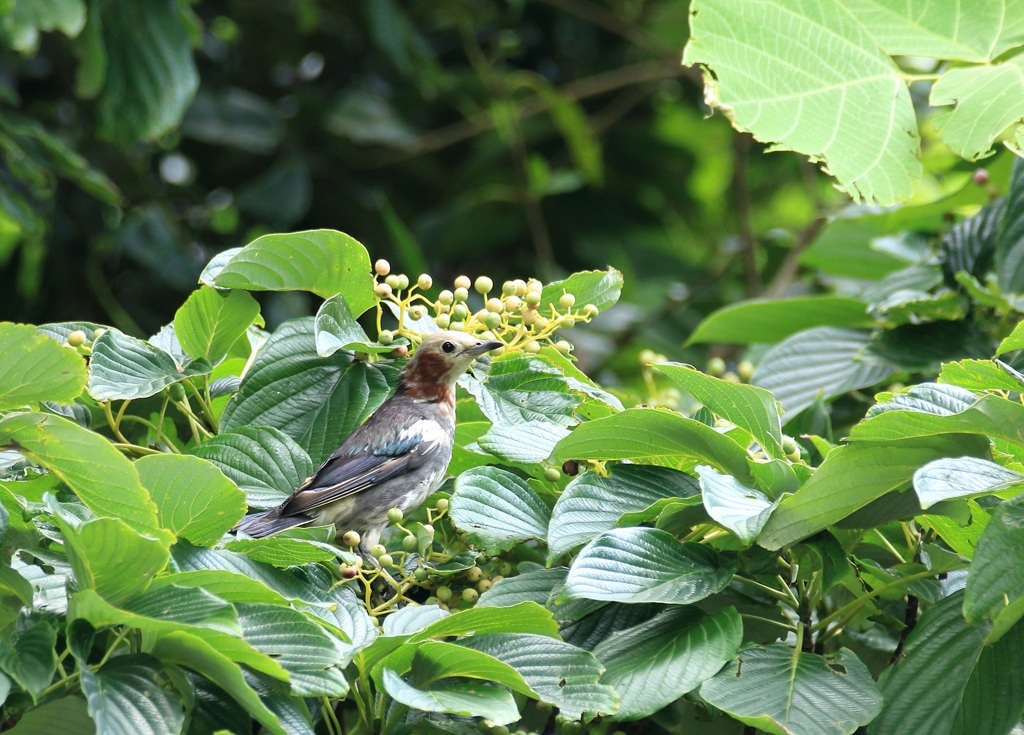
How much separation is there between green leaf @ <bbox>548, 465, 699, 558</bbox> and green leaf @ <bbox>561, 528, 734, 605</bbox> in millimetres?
84

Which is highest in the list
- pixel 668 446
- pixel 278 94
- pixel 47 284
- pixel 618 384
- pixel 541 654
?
pixel 668 446

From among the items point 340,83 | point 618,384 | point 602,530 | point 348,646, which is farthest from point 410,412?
point 340,83

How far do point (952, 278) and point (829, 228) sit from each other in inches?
35.7

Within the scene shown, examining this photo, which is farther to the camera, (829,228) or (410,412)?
(829,228)

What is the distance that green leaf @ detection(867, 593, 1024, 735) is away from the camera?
1.67 m

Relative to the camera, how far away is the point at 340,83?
21.5ft

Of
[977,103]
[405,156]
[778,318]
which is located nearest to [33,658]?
[977,103]

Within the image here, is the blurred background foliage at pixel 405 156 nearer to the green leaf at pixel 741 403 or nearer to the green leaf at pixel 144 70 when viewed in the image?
the green leaf at pixel 144 70

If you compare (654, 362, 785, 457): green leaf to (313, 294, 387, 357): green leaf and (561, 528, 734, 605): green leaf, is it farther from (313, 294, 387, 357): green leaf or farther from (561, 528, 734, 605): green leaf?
(313, 294, 387, 357): green leaf

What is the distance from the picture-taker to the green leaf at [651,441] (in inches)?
73.5

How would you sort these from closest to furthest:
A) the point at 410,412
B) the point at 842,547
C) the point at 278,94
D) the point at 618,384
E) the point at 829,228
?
the point at 842,547 < the point at 410,412 < the point at 829,228 < the point at 618,384 < the point at 278,94

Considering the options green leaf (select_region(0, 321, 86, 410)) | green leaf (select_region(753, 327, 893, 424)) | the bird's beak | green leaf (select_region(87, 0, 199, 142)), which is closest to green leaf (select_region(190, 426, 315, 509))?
green leaf (select_region(0, 321, 86, 410))

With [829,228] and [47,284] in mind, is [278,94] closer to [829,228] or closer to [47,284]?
[47,284]

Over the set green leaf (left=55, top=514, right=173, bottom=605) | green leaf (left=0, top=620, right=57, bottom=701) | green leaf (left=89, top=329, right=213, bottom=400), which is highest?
green leaf (left=55, top=514, right=173, bottom=605)
